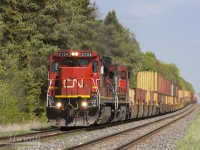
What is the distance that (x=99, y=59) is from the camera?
74.4ft

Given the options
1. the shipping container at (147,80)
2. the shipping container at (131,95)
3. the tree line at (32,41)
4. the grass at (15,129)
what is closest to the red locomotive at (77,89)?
the grass at (15,129)

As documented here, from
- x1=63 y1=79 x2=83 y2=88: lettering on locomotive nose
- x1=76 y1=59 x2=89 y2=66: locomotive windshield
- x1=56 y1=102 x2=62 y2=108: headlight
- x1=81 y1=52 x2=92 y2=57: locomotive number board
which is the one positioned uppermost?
x1=81 y1=52 x2=92 y2=57: locomotive number board

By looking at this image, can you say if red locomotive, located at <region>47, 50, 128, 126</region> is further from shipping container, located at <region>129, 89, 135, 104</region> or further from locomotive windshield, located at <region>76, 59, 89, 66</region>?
shipping container, located at <region>129, 89, 135, 104</region>

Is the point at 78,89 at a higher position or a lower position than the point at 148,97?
higher

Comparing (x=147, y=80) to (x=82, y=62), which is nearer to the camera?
(x=82, y=62)

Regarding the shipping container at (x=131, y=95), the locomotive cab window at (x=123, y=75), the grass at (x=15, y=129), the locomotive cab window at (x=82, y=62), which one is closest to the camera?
the grass at (x=15, y=129)

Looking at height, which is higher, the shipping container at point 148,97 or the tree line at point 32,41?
the tree line at point 32,41

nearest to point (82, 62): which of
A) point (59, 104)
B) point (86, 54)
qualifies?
point (86, 54)

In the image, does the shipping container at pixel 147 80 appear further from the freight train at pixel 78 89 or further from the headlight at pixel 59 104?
the headlight at pixel 59 104

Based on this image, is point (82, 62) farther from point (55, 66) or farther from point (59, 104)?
point (59, 104)

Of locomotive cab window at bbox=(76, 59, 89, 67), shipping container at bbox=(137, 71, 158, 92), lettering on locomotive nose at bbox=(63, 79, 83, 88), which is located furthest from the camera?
shipping container at bbox=(137, 71, 158, 92)

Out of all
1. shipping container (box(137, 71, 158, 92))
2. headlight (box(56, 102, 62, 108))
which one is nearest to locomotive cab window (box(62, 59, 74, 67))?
headlight (box(56, 102, 62, 108))

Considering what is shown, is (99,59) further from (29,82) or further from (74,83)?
(29,82)

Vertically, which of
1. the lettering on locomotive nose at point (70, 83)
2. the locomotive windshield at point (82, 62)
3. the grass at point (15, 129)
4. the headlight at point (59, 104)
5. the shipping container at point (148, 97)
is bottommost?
the grass at point (15, 129)
